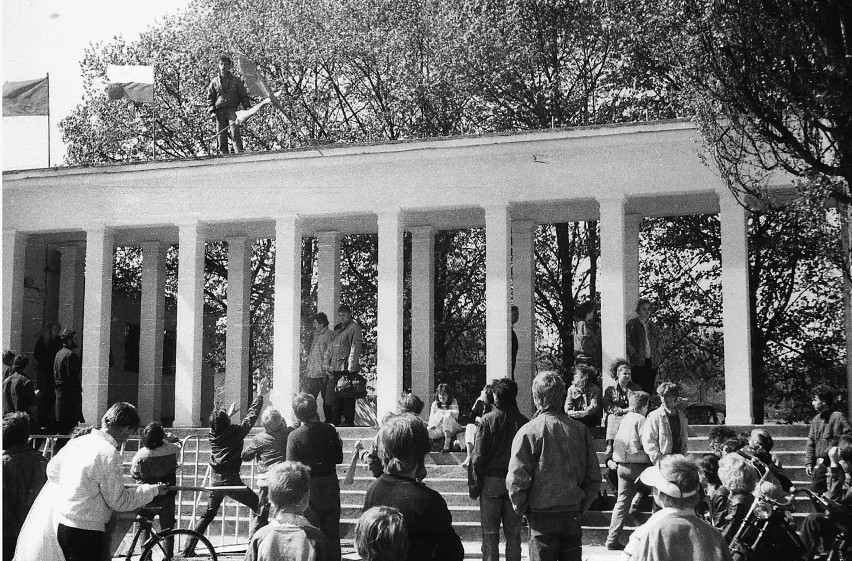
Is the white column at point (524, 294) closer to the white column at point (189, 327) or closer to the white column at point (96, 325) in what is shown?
the white column at point (189, 327)

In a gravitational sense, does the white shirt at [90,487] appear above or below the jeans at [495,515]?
above

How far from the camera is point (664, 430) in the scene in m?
11.5

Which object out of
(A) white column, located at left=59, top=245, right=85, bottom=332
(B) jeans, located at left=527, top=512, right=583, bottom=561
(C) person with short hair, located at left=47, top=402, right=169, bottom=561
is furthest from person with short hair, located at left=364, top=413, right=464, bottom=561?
(A) white column, located at left=59, top=245, right=85, bottom=332

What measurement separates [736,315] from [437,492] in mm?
12400

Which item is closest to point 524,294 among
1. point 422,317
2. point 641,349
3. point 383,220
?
point 422,317

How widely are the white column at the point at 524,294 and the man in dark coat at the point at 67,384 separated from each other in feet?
24.9

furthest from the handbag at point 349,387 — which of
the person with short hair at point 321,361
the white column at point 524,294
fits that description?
the white column at point 524,294

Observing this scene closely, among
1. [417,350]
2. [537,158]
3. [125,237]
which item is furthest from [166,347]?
[537,158]

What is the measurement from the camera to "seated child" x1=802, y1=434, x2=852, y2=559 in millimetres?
9703

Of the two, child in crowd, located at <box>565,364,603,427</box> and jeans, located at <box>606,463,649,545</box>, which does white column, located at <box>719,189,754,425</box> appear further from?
jeans, located at <box>606,463,649,545</box>

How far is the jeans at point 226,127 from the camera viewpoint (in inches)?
859

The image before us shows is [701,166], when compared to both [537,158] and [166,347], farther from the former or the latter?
[166,347]

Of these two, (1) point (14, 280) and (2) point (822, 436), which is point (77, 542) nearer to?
(2) point (822, 436)

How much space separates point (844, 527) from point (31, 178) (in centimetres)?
1699
